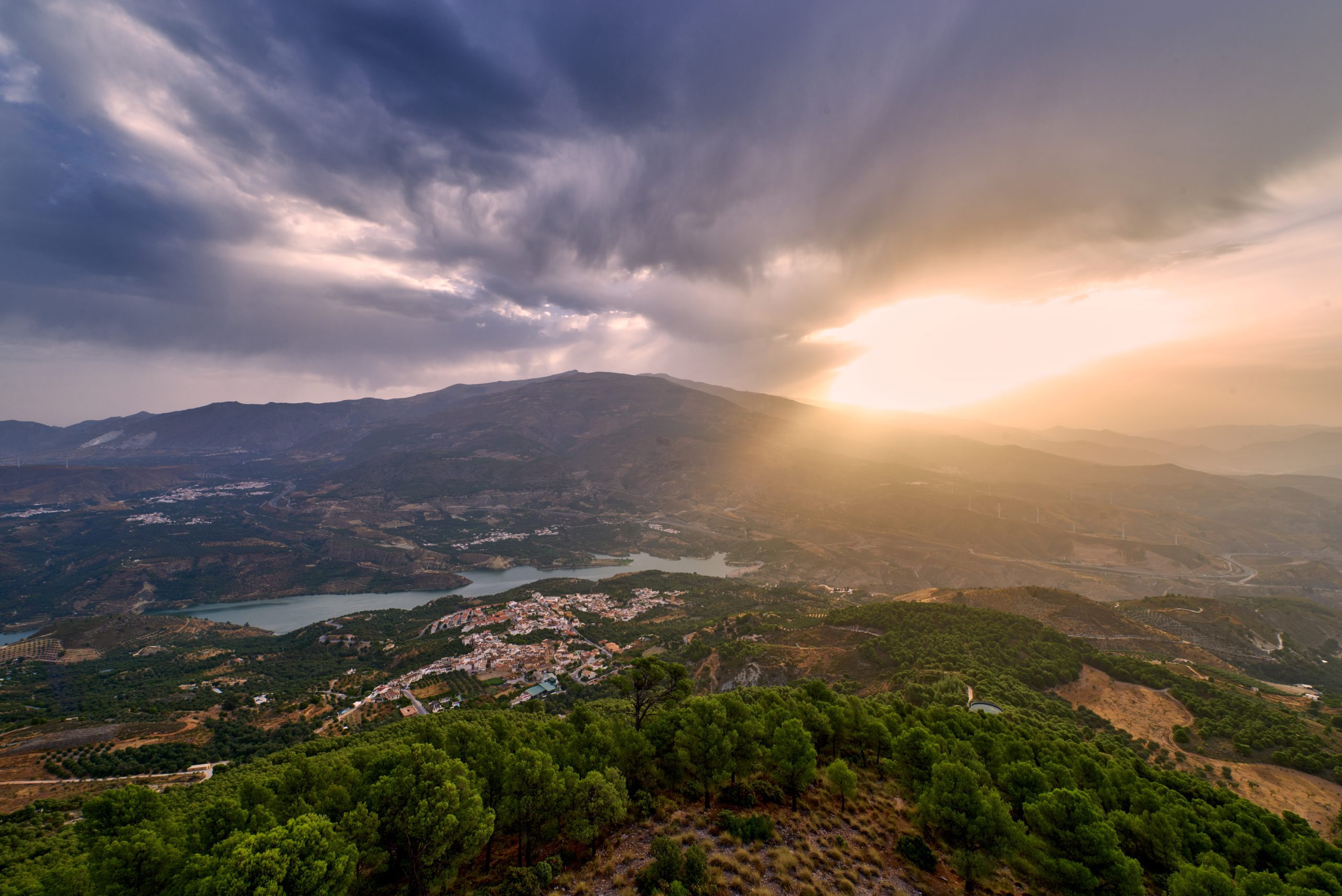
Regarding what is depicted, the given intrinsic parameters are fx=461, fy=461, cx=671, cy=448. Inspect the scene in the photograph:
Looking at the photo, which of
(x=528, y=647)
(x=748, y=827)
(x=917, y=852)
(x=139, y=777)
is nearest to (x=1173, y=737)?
(x=917, y=852)

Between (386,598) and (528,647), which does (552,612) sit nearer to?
(528,647)

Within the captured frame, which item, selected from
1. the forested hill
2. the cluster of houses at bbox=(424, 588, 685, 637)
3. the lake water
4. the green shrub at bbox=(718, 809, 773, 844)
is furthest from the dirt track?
the lake water

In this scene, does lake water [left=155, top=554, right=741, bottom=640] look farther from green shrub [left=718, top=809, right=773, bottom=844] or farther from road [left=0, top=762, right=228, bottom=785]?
green shrub [left=718, top=809, right=773, bottom=844]

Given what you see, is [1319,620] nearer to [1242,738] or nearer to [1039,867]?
[1242,738]

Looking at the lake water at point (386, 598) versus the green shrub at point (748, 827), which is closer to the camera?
the green shrub at point (748, 827)

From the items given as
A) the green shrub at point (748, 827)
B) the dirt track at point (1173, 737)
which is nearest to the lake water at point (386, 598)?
the dirt track at point (1173, 737)

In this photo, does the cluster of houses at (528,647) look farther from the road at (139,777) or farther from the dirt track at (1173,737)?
the dirt track at (1173,737)

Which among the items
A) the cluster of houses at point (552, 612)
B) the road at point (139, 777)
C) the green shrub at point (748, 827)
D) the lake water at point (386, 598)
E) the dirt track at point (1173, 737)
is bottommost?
the lake water at point (386, 598)
